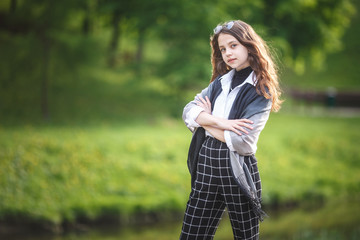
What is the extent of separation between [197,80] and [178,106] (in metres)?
1.06

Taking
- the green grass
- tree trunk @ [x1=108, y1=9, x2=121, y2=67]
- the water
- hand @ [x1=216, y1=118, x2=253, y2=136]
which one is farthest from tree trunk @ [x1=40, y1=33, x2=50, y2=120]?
hand @ [x1=216, y1=118, x2=253, y2=136]

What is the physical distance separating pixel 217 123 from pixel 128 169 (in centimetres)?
682

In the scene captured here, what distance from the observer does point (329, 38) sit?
16.0 metres

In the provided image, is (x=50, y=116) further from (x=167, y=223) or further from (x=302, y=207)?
(x=302, y=207)

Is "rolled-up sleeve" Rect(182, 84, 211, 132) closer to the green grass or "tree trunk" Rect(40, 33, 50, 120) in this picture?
the green grass

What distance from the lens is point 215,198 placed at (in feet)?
8.43

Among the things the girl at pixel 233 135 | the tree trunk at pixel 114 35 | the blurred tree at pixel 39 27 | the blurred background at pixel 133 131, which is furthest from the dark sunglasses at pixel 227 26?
the tree trunk at pixel 114 35

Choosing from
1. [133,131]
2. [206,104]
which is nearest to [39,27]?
[133,131]

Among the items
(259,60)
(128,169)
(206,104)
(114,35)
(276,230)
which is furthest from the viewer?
(114,35)

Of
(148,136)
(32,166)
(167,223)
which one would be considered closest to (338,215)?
(167,223)

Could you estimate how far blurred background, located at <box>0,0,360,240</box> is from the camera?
25.9 ft

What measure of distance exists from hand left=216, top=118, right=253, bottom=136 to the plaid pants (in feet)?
0.44

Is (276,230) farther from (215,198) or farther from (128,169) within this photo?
(215,198)

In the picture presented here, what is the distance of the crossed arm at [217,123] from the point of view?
241cm
